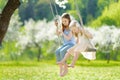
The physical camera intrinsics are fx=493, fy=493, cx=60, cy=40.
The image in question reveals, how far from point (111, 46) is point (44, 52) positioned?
13.3m

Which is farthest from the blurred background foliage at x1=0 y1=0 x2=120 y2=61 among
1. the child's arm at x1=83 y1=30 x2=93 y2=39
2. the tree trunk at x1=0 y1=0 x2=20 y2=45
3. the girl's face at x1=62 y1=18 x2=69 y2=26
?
the child's arm at x1=83 y1=30 x2=93 y2=39

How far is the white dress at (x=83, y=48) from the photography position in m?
11.0

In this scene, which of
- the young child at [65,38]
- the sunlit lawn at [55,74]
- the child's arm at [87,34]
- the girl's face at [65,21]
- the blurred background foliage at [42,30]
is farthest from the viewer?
the blurred background foliage at [42,30]

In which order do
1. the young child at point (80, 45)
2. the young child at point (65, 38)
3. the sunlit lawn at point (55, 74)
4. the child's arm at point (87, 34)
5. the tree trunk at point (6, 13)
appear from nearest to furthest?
the child's arm at point (87, 34), the young child at point (80, 45), the young child at point (65, 38), the tree trunk at point (6, 13), the sunlit lawn at point (55, 74)

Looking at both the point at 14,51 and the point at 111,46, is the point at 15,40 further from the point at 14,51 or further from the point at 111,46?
Answer: the point at 111,46

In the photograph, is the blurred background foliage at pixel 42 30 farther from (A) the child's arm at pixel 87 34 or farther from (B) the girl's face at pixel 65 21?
(A) the child's arm at pixel 87 34

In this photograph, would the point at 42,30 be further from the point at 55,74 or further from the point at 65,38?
the point at 65,38

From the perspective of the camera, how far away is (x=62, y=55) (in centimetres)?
1123

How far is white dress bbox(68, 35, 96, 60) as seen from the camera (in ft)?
36.0

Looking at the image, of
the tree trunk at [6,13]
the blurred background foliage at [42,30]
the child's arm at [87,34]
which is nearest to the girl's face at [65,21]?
the child's arm at [87,34]

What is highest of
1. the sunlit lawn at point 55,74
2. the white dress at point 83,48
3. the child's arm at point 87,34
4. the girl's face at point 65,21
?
the girl's face at point 65,21

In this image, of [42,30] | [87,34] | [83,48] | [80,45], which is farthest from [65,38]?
[42,30]

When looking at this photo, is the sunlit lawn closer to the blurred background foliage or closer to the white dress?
the white dress

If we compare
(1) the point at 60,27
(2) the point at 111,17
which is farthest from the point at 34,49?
(1) the point at 60,27
